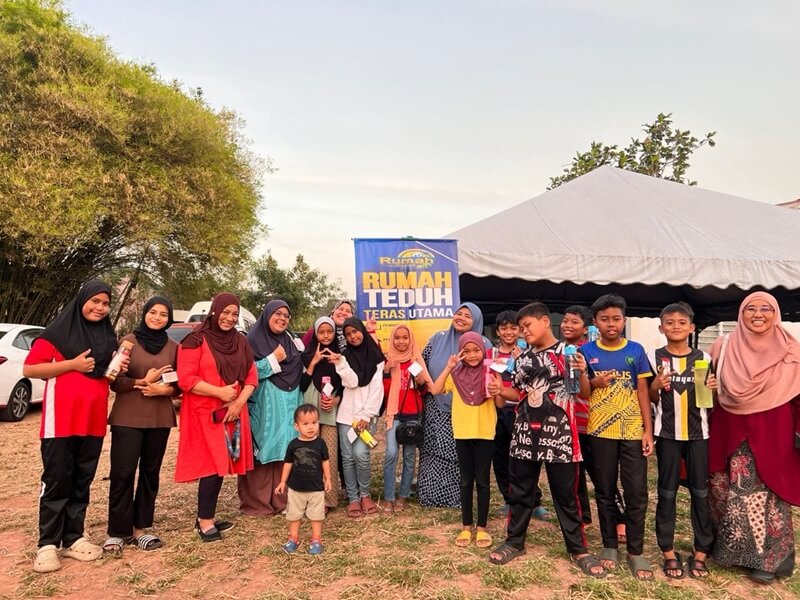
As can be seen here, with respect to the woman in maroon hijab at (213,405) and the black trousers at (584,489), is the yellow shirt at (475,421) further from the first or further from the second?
the woman in maroon hijab at (213,405)

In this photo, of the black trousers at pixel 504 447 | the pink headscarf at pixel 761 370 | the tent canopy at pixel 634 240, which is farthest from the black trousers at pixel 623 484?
the tent canopy at pixel 634 240

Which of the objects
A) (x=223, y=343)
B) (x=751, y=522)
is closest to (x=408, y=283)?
(x=223, y=343)

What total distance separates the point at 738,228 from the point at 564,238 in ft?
6.47

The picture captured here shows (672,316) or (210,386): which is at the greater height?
(672,316)

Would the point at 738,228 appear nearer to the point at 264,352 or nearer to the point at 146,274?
the point at 264,352

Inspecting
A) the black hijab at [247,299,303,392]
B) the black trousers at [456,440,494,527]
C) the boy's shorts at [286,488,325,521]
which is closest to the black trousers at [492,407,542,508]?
the black trousers at [456,440,494,527]

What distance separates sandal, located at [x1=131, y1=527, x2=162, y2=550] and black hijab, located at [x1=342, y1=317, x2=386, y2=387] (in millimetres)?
1704

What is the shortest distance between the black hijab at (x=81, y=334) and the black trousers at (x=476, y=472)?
232 cm

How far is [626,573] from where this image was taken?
10.4 feet

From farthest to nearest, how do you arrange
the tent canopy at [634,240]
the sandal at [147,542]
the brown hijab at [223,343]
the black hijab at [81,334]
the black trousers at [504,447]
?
the tent canopy at [634,240] < the black trousers at [504,447] < the brown hijab at [223,343] < the sandal at [147,542] < the black hijab at [81,334]

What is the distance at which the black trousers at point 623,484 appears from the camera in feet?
10.5

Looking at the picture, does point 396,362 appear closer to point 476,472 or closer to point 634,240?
point 476,472

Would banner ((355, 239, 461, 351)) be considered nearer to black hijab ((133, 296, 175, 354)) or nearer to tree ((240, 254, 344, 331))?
black hijab ((133, 296, 175, 354))

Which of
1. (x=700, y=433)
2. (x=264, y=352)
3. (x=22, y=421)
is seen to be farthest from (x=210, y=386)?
(x=22, y=421)
